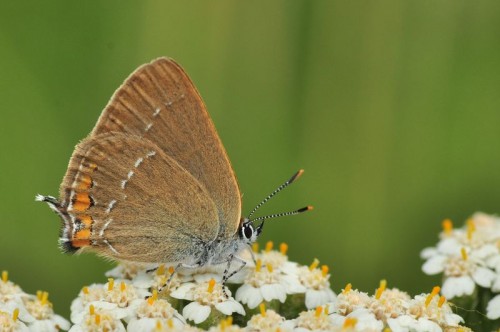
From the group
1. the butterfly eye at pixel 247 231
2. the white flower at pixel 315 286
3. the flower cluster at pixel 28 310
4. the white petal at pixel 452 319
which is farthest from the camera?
the butterfly eye at pixel 247 231

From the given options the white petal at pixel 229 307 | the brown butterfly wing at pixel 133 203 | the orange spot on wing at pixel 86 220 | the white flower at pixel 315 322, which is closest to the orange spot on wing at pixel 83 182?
the brown butterfly wing at pixel 133 203

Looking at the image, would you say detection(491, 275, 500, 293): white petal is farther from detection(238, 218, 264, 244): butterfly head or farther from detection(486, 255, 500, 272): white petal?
detection(238, 218, 264, 244): butterfly head

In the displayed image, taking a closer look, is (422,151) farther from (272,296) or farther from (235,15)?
(272,296)

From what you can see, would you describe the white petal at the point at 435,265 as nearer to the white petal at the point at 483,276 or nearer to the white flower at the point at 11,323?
the white petal at the point at 483,276

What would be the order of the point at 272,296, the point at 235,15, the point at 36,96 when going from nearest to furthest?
the point at 272,296 < the point at 36,96 < the point at 235,15

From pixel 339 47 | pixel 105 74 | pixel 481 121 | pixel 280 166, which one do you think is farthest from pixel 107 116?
pixel 481 121
